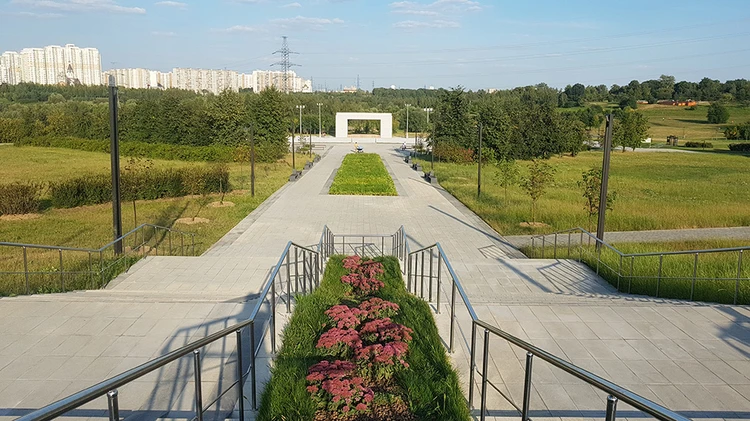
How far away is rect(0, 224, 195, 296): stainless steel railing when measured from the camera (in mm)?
9344

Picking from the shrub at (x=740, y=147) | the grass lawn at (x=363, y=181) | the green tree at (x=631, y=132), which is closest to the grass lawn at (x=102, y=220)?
the grass lawn at (x=363, y=181)

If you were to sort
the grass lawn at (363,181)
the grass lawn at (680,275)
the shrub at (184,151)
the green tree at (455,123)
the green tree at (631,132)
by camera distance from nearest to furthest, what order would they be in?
the grass lawn at (680,275) < the grass lawn at (363,181) < the shrub at (184,151) < the green tree at (455,123) < the green tree at (631,132)

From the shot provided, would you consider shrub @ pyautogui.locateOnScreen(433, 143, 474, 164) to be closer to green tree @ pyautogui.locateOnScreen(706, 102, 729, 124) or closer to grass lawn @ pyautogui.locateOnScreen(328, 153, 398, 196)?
grass lawn @ pyautogui.locateOnScreen(328, 153, 398, 196)

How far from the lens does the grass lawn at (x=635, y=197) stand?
17812 mm

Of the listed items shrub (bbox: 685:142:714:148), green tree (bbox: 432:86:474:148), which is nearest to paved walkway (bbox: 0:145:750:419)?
green tree (bbox: 432:86:474:148)

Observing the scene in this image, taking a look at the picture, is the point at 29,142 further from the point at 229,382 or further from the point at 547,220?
the point at 229,382

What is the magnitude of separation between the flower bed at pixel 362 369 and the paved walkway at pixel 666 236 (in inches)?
369

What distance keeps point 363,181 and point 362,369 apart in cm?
2235

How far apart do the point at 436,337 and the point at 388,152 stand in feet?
144

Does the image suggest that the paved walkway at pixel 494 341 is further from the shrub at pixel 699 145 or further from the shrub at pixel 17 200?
the shrub at pixel 699 145

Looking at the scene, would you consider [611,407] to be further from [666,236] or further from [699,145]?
[699,145]

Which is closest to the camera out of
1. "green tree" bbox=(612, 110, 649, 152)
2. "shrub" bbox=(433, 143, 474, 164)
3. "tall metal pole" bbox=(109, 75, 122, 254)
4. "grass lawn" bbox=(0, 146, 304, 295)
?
"tall metal pole" bbox=(109, 75, 122, 254)

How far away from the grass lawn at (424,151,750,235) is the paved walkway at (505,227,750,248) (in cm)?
57

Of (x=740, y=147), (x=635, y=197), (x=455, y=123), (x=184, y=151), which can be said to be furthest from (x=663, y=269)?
(x=740, y=147)
